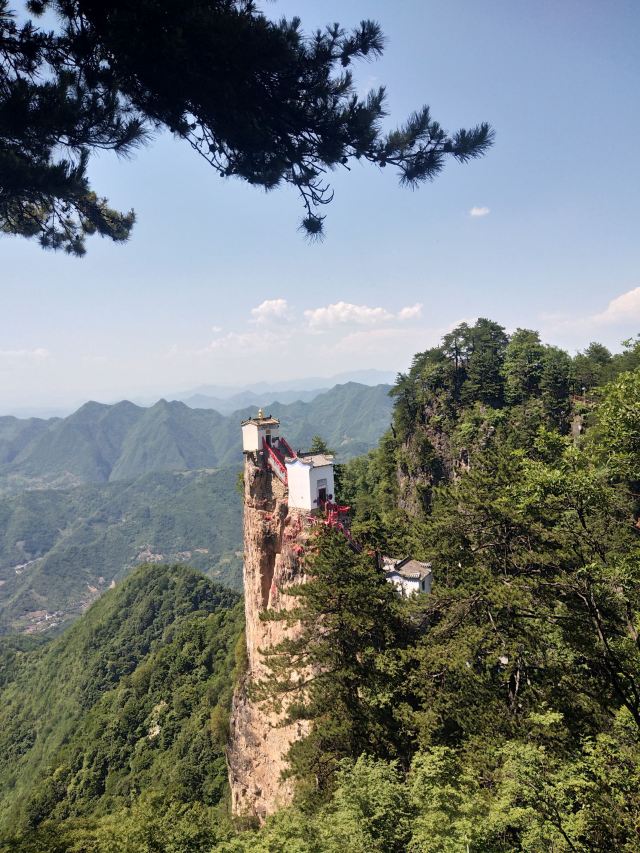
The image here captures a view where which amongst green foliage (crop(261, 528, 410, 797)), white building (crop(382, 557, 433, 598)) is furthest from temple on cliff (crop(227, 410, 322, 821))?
white building (crop(382, 557, 433, 598))

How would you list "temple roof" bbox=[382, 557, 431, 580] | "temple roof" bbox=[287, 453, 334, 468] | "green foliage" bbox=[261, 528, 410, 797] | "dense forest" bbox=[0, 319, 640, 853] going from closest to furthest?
"dense forest" bbox=[0, 319, 640, 853], "green foliage" bbox=[261, 528, 410, 797], "temple roof" bbox=[287, 453, 334, 468], "temple roof" bbox=[382, 557, 431, 580]

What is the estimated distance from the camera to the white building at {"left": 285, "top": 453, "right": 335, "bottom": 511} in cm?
1938

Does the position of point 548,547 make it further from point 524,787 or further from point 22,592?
point 22,592

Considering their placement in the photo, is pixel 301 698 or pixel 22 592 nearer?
pixel 301 698

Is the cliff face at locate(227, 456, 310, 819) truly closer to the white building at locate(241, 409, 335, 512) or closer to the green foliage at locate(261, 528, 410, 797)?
the white building at locate(241, 409, 335, 512)

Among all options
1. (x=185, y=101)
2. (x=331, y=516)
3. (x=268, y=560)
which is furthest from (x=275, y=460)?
(x=185, y=101)

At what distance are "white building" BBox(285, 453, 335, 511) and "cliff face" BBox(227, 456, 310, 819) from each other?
0.80 metres

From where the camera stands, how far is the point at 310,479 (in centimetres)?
1930

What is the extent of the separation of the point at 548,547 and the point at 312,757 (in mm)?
9012


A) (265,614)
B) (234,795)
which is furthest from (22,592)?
(265,614)

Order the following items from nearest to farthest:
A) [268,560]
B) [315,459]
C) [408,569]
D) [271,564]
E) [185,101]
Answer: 1. [185,101]
2. [315,459]
3. [268,560]
4. [271,564]
5. [408,569]

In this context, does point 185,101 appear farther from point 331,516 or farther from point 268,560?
point 268,560

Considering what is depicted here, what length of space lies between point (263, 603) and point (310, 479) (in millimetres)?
7414

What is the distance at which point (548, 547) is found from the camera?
13383mm
